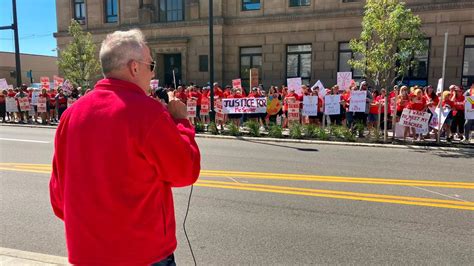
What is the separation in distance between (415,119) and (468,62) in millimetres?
11000

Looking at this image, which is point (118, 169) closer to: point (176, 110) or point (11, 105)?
point (176, 110)

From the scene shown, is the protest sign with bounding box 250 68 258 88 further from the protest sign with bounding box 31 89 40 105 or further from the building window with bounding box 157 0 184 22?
the protest sign with bounding box 31 89 40 105

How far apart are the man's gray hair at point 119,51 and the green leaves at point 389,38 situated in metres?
12.1

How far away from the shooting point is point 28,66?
7000cm

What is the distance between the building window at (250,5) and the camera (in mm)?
25922

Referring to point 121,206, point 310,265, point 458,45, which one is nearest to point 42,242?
point 310,265

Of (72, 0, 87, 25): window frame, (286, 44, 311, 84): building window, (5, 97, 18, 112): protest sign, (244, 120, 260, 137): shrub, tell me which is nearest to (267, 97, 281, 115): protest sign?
(244, 120, 260, 137): shrub

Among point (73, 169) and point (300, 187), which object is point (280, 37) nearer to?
point (300, 187)

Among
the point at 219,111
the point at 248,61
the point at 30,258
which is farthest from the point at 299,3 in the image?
the point at 30,258

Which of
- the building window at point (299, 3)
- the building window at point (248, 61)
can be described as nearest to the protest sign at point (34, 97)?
the building window at point (248, 61)

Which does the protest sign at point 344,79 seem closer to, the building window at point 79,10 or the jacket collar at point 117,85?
the jacket collar at point 117,85

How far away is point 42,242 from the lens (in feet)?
16.0

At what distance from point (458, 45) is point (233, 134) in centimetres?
1376

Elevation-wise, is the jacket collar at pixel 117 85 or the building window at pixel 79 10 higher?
the building window at pixel 79 10
